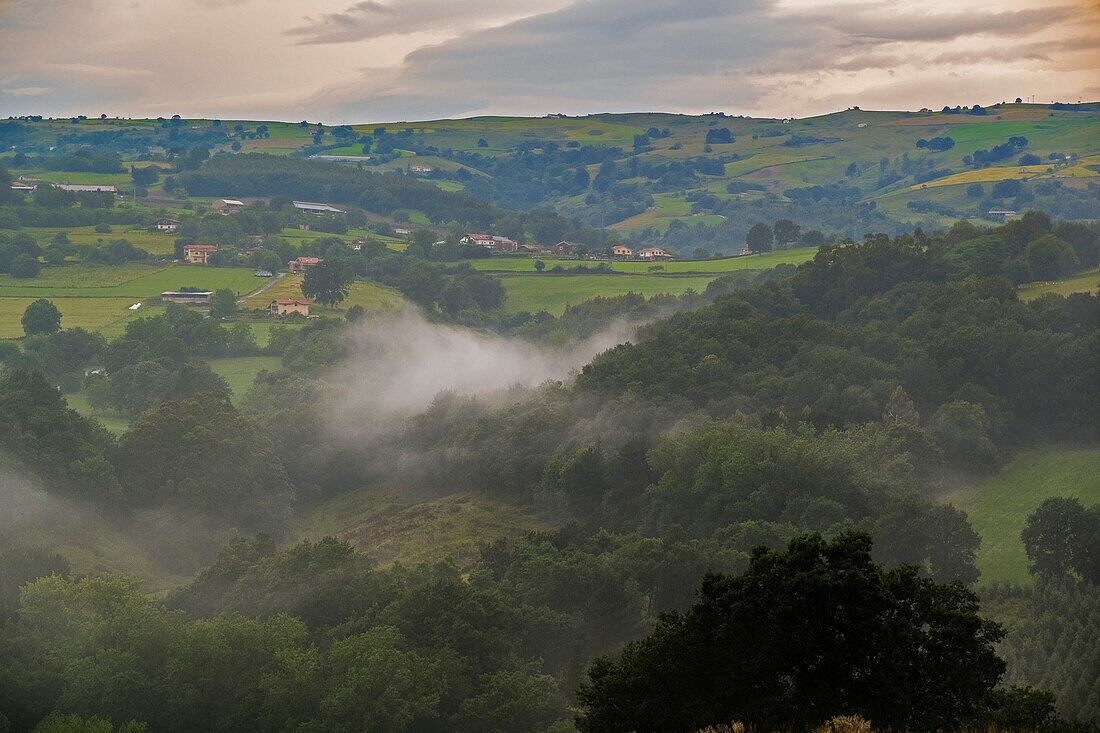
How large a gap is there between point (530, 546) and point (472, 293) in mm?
83448

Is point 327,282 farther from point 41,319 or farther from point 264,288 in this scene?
point 41,319

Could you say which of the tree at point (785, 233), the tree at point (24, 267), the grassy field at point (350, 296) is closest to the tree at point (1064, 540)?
the grassy field at point (350, 296)

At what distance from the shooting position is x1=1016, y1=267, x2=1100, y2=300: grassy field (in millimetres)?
67875

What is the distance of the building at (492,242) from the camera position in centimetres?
15791

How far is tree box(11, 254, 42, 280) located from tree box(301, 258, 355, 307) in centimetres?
2920

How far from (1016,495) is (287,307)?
257ft

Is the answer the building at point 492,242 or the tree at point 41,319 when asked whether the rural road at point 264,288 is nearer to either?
Answer: the tree at point 41,319

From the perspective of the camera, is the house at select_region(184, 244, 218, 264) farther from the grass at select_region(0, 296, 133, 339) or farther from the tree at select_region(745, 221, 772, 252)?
the tree at select_region(745, 221, 772, 252)

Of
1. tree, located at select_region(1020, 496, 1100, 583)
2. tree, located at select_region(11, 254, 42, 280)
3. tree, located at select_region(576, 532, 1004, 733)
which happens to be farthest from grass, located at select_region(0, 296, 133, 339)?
tree, located at select_region(576, 532, 1004, 733)

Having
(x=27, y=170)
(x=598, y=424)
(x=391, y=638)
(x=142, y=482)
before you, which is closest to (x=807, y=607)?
(x=391, y=638)

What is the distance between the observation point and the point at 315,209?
187750 mm

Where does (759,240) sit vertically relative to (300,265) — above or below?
above

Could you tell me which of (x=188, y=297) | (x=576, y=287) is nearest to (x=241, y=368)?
(x=188, y=297)

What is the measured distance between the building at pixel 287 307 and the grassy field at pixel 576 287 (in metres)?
24.7
